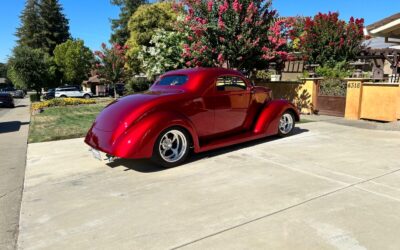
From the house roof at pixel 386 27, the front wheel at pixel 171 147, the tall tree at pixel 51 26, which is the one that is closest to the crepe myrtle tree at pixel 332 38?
the house roof at pixel 386 27

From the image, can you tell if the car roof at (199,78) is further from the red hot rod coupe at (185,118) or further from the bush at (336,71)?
the bush at (336,71)

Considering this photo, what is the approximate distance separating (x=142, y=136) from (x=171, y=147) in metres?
0.72

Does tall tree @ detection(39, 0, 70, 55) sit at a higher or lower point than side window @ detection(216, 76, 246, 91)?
higher

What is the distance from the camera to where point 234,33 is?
10.6m

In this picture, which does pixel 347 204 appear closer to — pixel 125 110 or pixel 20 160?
pixel 125 110

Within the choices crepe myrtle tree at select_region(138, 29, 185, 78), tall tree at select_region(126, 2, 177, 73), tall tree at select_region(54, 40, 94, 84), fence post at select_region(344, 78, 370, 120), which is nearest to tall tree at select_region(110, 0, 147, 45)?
tall tree at select_region(54, 40, 94, 84)

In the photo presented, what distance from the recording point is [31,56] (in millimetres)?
34812

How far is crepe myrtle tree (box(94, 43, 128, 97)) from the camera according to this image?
91.3 ft

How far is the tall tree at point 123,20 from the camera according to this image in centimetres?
5359

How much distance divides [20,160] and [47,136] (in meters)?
2.17

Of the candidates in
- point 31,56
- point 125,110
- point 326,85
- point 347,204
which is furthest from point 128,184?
point 31,56

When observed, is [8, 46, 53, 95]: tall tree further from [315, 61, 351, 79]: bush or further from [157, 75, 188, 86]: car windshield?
[157, 75, 188, 86]: car windshield

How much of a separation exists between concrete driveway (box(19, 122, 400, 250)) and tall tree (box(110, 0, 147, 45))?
5155cm

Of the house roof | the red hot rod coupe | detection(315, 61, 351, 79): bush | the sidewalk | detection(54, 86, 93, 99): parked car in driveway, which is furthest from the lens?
detection(54, 86, 93, 99): parked car in driveway
